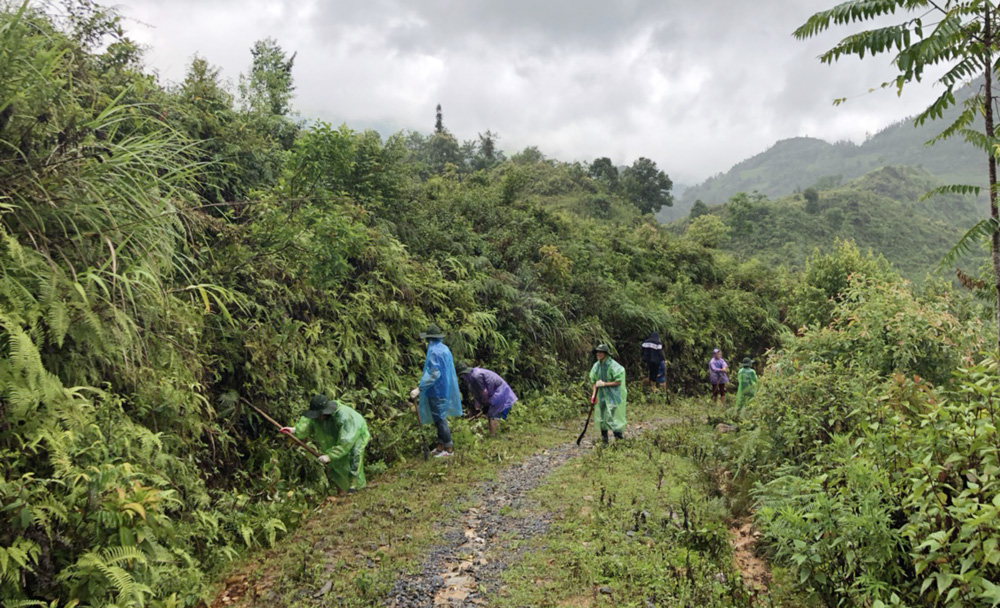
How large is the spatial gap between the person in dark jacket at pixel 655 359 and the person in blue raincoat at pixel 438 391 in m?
8.65

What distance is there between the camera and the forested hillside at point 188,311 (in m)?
3.85

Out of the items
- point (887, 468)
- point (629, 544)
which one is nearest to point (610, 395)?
point (629, 544)

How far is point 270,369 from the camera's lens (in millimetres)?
7254

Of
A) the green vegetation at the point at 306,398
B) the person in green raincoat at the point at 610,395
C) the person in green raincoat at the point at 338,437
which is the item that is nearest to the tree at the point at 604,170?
the green vegetation at the point at 306,398

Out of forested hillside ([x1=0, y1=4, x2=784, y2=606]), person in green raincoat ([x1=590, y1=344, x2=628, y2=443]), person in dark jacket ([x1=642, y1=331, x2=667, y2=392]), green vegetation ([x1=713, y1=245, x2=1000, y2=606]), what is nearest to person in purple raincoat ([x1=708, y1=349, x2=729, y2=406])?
person in dark jacket ([x1=642, y1=331, x2=667, y2=392])

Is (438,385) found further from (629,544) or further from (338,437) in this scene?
(629,544)

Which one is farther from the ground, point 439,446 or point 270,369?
point 270,369

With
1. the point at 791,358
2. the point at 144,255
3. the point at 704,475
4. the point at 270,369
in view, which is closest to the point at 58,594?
the point at 144,255

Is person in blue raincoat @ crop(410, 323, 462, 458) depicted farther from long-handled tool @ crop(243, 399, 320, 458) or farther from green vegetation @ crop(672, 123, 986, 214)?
green vegetation @ crop(672, 123, 986, 214)

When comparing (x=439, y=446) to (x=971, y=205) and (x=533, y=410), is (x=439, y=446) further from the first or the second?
(x=971, y=205)

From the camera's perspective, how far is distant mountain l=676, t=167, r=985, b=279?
4609cm

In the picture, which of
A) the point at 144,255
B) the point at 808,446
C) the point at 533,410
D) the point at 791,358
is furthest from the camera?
the point at 533,410

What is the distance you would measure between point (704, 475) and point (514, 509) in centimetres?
284

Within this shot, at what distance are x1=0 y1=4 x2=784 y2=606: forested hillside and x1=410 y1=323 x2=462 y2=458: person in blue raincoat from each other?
1.79 feet
